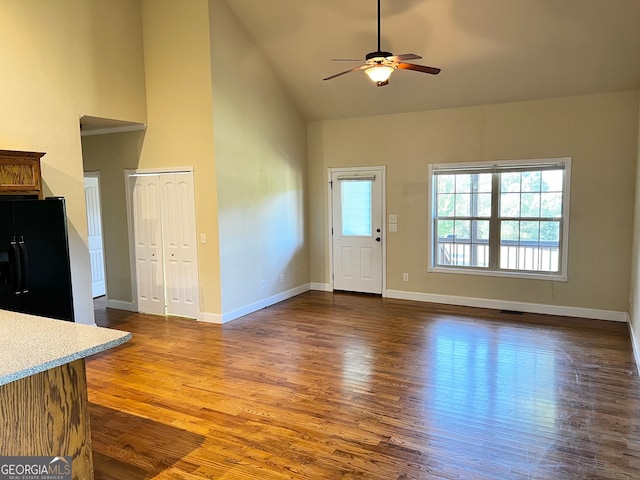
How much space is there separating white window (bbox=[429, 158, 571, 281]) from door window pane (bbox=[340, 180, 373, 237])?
103cm

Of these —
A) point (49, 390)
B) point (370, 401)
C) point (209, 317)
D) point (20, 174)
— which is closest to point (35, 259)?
point (20, 174)

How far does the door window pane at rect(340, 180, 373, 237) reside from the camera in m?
7.16

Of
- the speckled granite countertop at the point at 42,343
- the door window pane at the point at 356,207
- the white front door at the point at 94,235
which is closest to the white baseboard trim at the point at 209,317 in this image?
the white front door at the point at 94,235

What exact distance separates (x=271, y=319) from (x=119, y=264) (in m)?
2.46

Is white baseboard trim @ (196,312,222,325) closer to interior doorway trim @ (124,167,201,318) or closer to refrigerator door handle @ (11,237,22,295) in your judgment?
interior doorway trim @ (124,167,201,318)

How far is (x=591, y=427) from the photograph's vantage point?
3121mm

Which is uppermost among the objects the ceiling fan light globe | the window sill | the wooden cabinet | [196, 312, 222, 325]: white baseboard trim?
the ceiling fan light globe

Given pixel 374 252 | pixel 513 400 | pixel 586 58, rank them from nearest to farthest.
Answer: pixel 513 400 → pixel 586 58 → pixel 374 252

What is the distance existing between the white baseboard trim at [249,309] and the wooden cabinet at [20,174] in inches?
95.4

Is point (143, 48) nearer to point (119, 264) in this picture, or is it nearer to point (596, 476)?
point (119, 264)

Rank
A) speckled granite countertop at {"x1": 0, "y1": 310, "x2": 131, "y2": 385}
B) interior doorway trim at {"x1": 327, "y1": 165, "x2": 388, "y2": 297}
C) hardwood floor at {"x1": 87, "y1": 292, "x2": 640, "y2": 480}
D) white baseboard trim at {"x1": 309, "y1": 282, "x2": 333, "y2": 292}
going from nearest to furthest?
speckled granite countertop at {"x1": 0, "y1": 310, "x2": 131, "y2": 385} → hardwood floor at {"x1": 87, "y1": 292, "x2": 640, "y2": 480} → interior doorway trim at {"x1": 327, "y1": 165, "x2": 388, "y2": 297} → white baseboard trim at {"x1": 309, "y1": 282, "x2": 333, "y2": 292}

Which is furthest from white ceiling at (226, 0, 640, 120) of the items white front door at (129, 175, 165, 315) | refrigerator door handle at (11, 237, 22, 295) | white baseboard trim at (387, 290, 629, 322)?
refrigerator door handle at (11, 237, 22, 295)

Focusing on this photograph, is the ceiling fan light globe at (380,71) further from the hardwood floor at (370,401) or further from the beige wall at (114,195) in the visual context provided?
the beige wall at (114,195)

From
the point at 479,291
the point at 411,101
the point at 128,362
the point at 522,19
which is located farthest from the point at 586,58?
the point at 128,362
